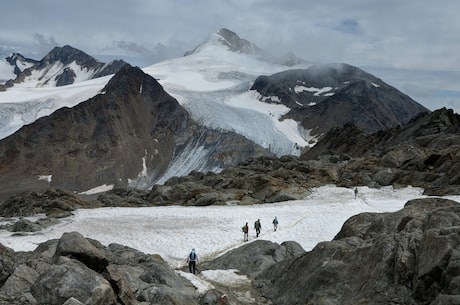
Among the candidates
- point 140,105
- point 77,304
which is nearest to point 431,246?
point 77,304

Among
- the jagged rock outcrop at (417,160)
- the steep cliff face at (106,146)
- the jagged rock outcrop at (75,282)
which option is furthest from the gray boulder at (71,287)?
the steep cliff face at (106,146)

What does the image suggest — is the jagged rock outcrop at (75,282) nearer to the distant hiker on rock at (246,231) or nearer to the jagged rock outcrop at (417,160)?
the distant hiker on rock at (246,231)

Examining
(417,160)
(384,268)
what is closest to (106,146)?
(417,160)

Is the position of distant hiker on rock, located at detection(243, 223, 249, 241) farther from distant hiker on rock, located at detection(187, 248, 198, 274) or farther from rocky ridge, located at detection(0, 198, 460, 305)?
rocky ridge, located at detection(0, 198, 460, 305)

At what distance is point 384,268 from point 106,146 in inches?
6122

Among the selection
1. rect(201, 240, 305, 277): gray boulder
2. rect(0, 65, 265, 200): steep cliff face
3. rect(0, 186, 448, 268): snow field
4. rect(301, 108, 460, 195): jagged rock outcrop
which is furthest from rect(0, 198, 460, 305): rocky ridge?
rect(0, 65, 265, 200): steep cliff face

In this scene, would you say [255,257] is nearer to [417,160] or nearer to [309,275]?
[309,275]

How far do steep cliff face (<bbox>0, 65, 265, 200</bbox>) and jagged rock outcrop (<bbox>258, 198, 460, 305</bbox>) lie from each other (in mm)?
132701

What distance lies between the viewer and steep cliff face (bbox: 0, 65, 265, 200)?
493 feet

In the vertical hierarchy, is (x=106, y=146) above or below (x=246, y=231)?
below

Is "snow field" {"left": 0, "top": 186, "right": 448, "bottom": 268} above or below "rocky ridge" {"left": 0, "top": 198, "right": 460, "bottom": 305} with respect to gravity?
below

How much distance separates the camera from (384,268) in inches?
605

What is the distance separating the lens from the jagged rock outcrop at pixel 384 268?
538 inches

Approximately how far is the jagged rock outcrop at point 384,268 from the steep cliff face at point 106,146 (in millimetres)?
132701
